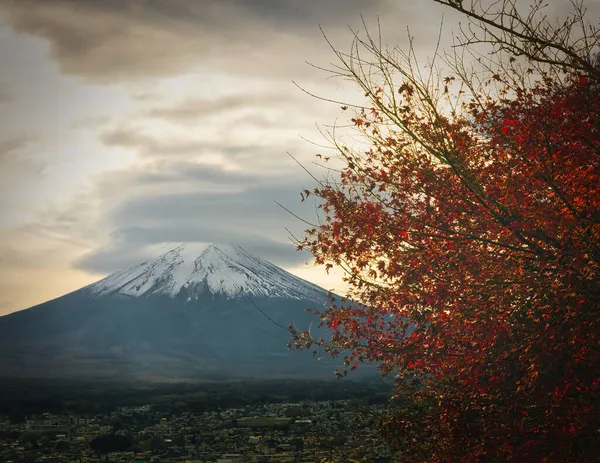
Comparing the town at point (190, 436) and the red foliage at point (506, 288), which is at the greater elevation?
the red foliage at point (506, 288)

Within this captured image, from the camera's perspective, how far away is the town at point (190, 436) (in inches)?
2638

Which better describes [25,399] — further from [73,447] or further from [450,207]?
[450,207]

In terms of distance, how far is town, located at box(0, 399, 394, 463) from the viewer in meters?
67.0

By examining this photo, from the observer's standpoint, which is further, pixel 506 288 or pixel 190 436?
pixel 190 436

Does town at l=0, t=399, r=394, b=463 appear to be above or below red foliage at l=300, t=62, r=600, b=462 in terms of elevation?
below

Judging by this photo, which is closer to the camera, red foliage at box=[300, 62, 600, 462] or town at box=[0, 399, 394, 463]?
red foliage at box=[300, 62, 600, 462]

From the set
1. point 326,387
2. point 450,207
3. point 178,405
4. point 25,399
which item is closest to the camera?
point 450,207

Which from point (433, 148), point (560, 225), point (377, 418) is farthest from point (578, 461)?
point (377, 418)

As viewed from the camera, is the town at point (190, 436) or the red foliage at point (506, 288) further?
the town at point (190, 436)

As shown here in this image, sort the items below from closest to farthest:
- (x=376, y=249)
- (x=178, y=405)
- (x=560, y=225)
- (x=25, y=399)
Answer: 1. (x=560, y=225)
2. (x=376, y=249)
3. (x=178, y=405)
4. (x=25, y=399)

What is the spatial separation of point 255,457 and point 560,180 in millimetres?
61484

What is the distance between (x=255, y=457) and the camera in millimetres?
66750

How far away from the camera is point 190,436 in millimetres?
91562

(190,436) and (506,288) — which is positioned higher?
(506,288)
